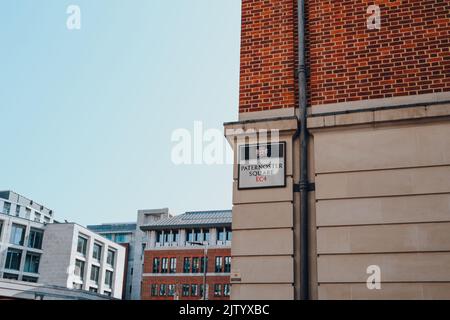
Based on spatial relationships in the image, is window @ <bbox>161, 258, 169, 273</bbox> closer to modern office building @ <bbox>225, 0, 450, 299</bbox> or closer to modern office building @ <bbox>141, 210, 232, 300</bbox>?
modern office building @ <bbox>141, 210, 232, 300</bbox>

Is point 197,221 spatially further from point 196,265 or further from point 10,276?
point 10,276

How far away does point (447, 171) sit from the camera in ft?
24.6

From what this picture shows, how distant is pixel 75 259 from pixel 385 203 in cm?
8142

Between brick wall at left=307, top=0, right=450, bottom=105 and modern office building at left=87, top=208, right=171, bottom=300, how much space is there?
9960cm

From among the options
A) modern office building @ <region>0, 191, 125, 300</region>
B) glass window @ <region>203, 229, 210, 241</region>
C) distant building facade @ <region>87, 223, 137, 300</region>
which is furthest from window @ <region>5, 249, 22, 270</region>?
distant building facade @ <region>87, 223, 137, 300</region>

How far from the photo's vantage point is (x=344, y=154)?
8.15 meters

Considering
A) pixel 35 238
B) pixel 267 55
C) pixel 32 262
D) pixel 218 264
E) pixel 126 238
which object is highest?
pixel 126 238

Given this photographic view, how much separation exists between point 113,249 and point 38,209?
31963mm

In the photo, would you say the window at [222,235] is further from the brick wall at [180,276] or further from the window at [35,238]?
the window at [35,238]

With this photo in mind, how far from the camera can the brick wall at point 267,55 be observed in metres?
8.97

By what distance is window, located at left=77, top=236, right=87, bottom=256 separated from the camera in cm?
8530

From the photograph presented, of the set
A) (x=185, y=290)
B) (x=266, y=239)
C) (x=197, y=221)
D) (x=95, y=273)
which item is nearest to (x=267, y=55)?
(x=266, y=239)
